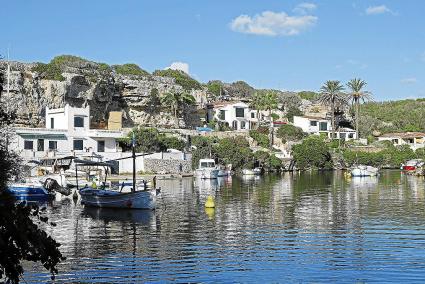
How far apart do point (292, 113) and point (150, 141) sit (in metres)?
53.3

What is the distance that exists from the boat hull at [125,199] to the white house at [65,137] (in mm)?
35830

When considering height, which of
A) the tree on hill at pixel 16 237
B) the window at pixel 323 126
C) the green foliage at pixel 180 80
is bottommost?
the tree on hill at pixel 16 237

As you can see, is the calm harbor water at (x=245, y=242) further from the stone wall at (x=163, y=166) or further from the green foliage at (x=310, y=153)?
the green foliage at (x=310, y=153)

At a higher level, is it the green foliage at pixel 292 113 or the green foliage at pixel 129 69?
the green foliage at pixel 129 69

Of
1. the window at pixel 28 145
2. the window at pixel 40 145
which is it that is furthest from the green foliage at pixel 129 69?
the window at pixel 28 145

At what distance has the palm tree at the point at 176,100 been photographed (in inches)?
4294

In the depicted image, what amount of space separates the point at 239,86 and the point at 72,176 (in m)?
106

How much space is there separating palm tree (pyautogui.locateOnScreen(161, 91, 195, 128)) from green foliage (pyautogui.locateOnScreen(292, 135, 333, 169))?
23.1 m

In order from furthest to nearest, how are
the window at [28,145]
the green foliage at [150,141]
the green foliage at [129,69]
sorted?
1. the green foliage at [129,69]
2. the green foliage at [150,141]
3. the window at [28,145]

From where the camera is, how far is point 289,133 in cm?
11781

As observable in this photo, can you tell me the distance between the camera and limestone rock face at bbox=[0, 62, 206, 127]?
91.8 m

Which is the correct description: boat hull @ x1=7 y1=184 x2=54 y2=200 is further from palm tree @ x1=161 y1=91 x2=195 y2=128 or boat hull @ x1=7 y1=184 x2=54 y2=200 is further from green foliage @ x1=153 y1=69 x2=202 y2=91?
green foliage @ x1=153 y1=69 x2=202 y2=91

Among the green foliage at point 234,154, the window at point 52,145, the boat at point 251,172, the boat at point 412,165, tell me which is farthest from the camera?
the boat at point 412,165

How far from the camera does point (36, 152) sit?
262 feet
